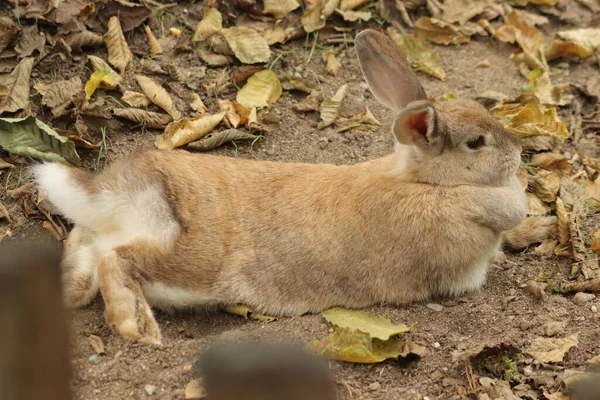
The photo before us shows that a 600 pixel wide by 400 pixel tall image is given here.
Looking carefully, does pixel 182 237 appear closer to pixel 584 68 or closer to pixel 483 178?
pixel 483 178

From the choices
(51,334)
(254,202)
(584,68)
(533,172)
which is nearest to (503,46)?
(584,68)

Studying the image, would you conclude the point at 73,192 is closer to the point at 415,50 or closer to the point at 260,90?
the point at 260,90

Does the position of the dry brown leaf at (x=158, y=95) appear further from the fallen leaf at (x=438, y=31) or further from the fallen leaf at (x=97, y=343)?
the fallen leaf at (x=438, y=31)

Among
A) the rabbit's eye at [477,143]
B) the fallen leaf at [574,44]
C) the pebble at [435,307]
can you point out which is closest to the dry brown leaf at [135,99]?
the rabbit's eye at [477,143]

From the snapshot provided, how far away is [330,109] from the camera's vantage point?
18.8ft

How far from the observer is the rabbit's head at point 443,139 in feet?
13.9

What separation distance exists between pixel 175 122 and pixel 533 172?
2.46 meters

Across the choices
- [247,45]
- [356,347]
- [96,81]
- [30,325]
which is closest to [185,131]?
[96,81]

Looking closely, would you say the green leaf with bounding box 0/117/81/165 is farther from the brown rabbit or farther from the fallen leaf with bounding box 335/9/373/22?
the fallen leaf with bounding box 335/9/373/22

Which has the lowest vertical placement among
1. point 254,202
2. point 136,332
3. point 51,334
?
point 136,332

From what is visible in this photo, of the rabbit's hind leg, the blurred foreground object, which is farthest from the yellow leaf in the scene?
the blurred foreground object

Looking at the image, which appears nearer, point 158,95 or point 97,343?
point 97,343

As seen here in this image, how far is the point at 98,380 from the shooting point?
11.8ft

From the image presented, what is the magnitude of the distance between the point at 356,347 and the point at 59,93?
275 cm
